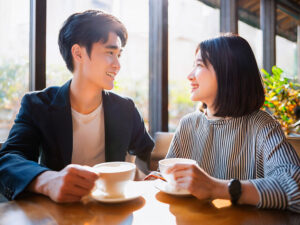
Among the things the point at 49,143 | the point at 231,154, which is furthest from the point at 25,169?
the point at 231,154

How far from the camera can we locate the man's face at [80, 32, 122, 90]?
4.92ft

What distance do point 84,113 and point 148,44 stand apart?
1.54 m

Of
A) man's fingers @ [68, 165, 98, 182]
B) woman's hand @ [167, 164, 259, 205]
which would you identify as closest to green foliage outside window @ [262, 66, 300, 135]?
woman's hand @ [167, 164, 259, 205]

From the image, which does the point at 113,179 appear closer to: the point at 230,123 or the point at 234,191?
the point at 234,191

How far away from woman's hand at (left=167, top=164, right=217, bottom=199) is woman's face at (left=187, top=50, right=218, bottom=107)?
574 millimetres

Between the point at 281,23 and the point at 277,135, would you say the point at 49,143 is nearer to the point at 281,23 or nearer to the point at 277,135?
the point at 277,135

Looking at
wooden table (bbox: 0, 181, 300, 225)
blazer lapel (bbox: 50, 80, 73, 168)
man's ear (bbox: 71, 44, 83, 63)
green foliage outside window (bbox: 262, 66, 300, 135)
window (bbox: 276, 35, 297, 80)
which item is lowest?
wooden table (bbox: 0, 181, 300, 225)

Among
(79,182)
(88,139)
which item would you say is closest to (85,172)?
(79,182)

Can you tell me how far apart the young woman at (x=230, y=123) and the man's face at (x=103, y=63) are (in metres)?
0.48

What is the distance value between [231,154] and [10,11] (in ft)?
5.69

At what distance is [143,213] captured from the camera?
2.48 ft

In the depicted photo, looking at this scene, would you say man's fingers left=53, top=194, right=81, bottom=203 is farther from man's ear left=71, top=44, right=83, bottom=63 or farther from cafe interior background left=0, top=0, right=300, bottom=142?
cafe interior background left=0, top=0, right=300, bottom=142

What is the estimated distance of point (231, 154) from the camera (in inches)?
49.1

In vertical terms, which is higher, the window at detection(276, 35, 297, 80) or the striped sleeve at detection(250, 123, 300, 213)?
the window at detection(276, 35, 297, 80)
